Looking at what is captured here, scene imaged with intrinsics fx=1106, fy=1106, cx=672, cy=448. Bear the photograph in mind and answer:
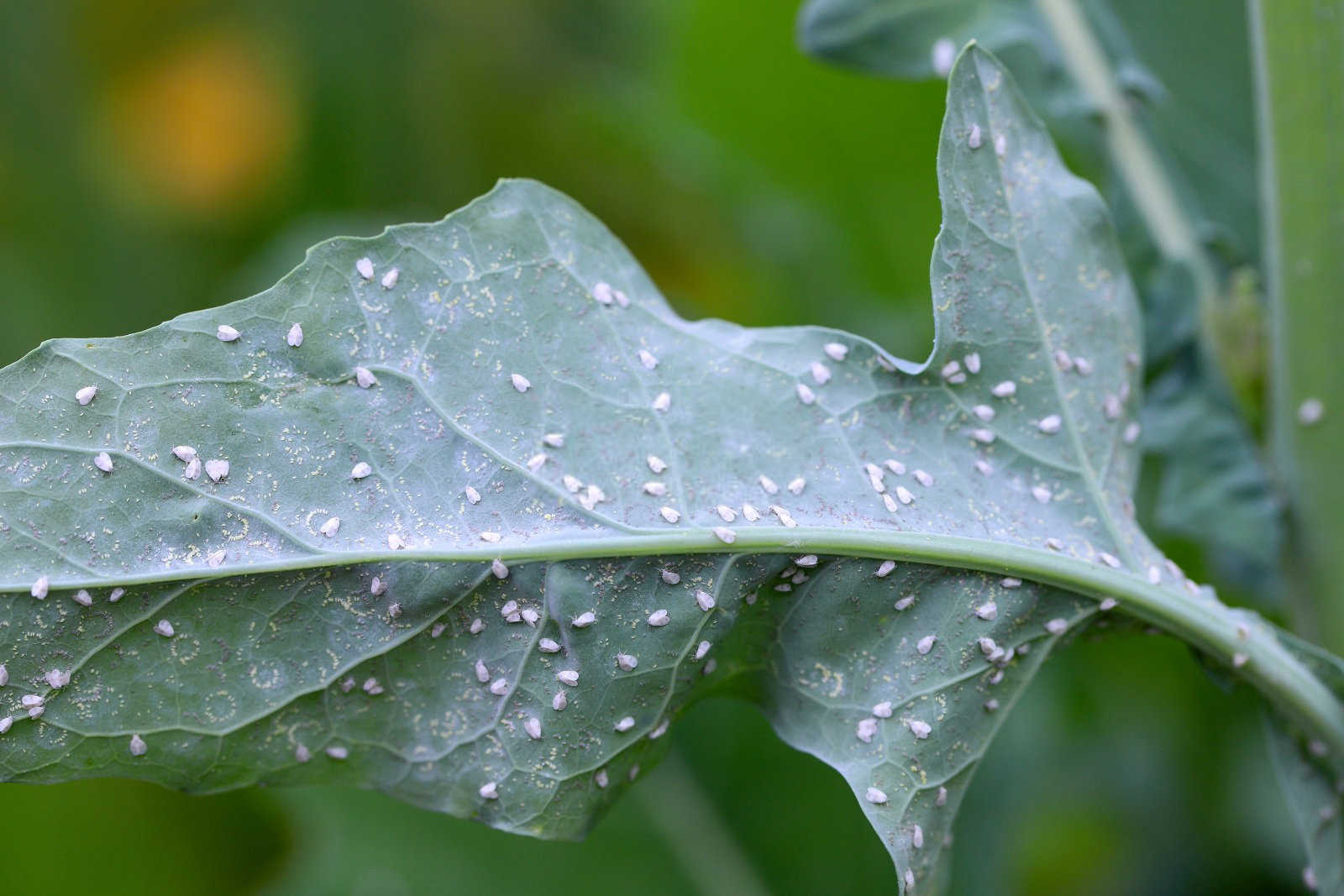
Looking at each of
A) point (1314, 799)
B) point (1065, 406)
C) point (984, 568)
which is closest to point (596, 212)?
point (1065, 406)

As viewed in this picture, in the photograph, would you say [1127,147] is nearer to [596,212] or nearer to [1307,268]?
[1307,268]

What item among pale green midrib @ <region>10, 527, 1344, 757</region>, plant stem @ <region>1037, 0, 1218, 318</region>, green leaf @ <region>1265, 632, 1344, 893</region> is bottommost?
green leaf @ <region>1265, 632, 1344, 893</region>

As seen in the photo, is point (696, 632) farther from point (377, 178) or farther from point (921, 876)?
point (377, 178)

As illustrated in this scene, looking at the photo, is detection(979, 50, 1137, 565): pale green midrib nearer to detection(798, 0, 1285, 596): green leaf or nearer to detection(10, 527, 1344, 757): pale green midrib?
detection(10, 527, 1344, 757): pale green midrib

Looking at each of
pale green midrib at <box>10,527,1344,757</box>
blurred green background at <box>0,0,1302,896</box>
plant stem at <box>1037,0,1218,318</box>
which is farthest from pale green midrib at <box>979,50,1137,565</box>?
blurred green background at <box>0,0,1302,896</box>

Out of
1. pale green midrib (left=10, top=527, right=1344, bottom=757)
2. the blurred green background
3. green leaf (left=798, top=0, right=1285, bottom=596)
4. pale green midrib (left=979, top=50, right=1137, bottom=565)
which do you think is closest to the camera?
pale green midrib (left=10, top=527, right=1344, bottom=757)

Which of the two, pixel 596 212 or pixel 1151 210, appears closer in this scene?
pixel 1151 210

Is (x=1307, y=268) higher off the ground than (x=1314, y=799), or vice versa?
(x=1307, y=268)
